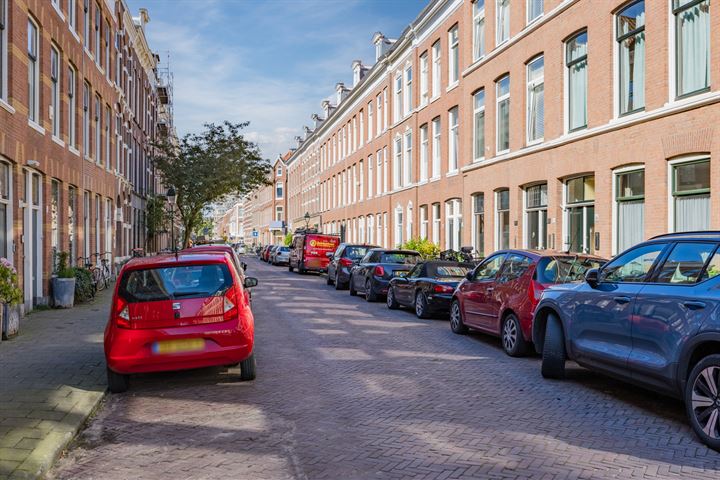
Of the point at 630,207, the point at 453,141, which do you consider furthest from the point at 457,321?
the point at 453,141

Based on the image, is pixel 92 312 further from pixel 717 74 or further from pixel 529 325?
pixel 717 74

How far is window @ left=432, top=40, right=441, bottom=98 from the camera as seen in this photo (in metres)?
28.6

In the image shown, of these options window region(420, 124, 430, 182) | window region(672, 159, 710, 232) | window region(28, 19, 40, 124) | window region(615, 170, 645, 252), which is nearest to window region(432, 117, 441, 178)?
window region(420, 124, 430, 182)

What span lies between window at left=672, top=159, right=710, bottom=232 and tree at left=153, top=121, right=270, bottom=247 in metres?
29.5

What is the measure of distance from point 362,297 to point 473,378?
11.8m

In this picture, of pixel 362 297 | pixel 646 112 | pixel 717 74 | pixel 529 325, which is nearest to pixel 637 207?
pixel 646 112

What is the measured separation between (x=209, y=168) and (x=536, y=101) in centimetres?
2390

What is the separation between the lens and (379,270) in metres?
17.3

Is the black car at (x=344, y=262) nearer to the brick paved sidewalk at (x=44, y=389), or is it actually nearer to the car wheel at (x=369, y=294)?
the car wheel at (x=369, y=294)

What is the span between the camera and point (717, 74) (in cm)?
1204

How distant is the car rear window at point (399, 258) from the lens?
59.7 ft

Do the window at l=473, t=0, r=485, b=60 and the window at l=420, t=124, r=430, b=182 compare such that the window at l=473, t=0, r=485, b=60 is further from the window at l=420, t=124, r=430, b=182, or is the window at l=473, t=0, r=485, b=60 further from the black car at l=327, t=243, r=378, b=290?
the black car at l=327, t=243, r=378, b=290

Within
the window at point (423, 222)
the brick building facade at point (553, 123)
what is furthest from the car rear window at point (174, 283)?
the window at point (423, 222)

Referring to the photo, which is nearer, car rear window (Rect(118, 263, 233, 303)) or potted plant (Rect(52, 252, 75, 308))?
car rear window (Rect(118, 263, 233, 303))
